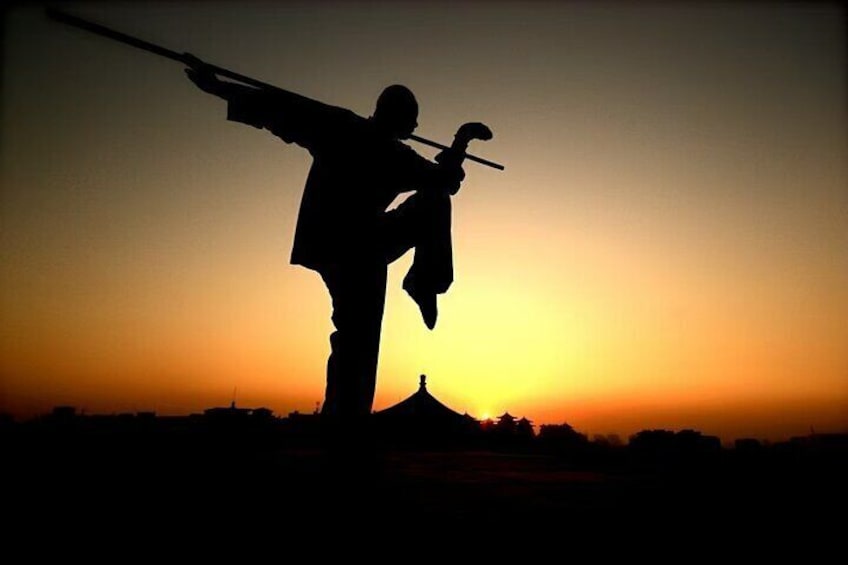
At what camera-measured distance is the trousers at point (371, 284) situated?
320 cm

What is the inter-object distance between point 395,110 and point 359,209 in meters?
0.91

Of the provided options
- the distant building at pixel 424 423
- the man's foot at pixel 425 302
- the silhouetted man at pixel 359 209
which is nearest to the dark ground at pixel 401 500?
the silhouetted man at pixel 359 209

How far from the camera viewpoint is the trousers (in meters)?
3.20

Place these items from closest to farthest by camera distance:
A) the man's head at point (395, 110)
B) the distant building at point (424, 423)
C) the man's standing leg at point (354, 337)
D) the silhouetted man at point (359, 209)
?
the man's standing leg at point (354, 337)
the silhouetted man at point (359, 209)
the man's head at point (395, 110)
the distant building at point (424, 423)

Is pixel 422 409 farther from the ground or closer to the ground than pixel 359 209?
closer to the ground

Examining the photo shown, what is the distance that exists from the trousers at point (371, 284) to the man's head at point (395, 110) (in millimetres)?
620

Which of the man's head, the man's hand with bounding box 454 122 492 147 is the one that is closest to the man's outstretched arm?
the man's head

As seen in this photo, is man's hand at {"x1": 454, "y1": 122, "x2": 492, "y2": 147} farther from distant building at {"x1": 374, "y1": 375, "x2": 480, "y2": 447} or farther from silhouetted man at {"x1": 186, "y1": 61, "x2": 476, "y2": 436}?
distant building at {"x1": 374, "y1": 375, "x2": 480, "y2": 447}

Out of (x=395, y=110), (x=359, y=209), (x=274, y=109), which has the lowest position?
(x=359, y=209)

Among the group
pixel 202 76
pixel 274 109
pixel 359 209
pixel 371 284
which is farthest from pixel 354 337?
pixel 202 76

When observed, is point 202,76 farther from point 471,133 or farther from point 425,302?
point 425,302

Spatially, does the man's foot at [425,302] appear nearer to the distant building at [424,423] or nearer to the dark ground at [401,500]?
the dark ground at [401,500]

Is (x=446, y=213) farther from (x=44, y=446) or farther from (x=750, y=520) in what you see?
(x=44, y=446)

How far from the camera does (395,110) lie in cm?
379
